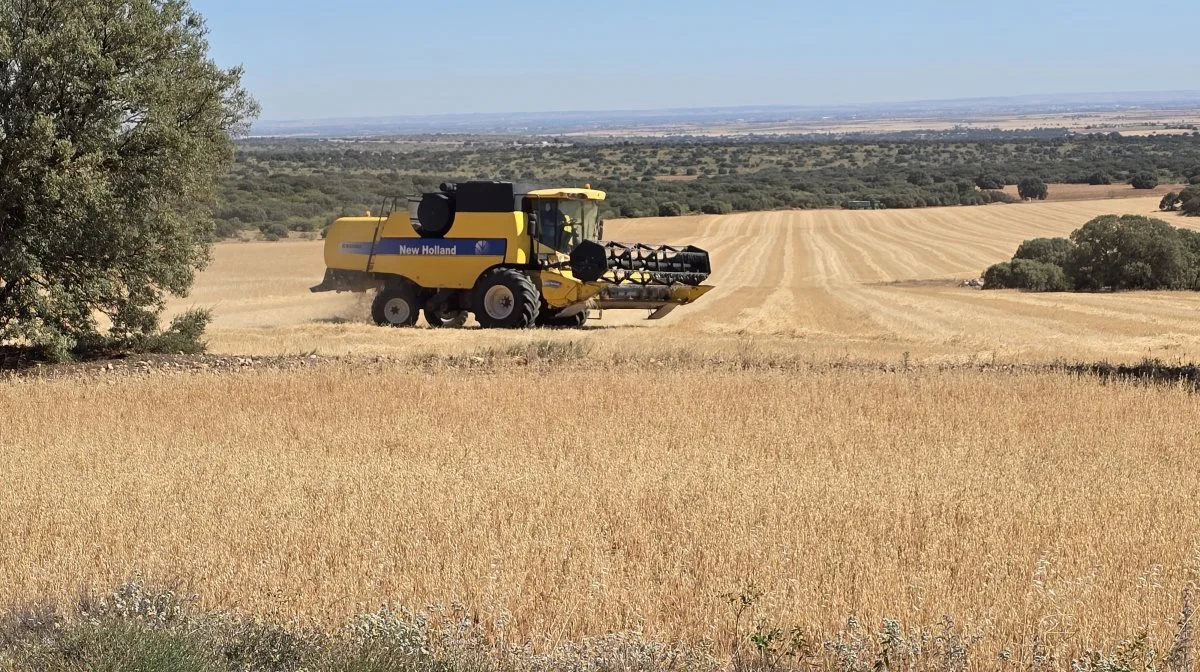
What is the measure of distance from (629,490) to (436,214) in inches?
614

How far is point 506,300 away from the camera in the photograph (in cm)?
2292

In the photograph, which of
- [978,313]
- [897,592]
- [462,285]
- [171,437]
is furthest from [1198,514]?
[978,313]

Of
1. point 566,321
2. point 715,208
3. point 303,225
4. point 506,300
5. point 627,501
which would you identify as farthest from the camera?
point 715,208

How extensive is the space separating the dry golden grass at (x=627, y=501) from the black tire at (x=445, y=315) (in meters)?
10.4

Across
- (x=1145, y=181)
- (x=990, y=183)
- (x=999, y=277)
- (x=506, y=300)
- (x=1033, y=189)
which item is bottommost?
(x=990, y=183)

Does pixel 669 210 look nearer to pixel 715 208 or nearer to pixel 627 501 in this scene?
pixel 715 208

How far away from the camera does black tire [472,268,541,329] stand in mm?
22641

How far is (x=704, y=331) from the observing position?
2323 centimetres

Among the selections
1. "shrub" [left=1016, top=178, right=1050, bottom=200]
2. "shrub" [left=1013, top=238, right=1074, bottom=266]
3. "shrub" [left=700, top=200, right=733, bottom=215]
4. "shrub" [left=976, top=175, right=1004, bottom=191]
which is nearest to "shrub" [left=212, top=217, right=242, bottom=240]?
"shrub" [left=700, top=200, right=733, bottom=215]

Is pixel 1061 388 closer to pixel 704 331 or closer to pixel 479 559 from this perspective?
pixel 479 559

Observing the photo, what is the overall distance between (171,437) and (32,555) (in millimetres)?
3936

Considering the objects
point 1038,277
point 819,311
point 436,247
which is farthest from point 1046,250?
point 436,247

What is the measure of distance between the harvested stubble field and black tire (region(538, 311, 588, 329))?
513 cm

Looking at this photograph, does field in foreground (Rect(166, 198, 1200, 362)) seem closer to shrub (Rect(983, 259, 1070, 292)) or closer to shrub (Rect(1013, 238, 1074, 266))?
shrub (Rect(983, 259, 1070, 292))
